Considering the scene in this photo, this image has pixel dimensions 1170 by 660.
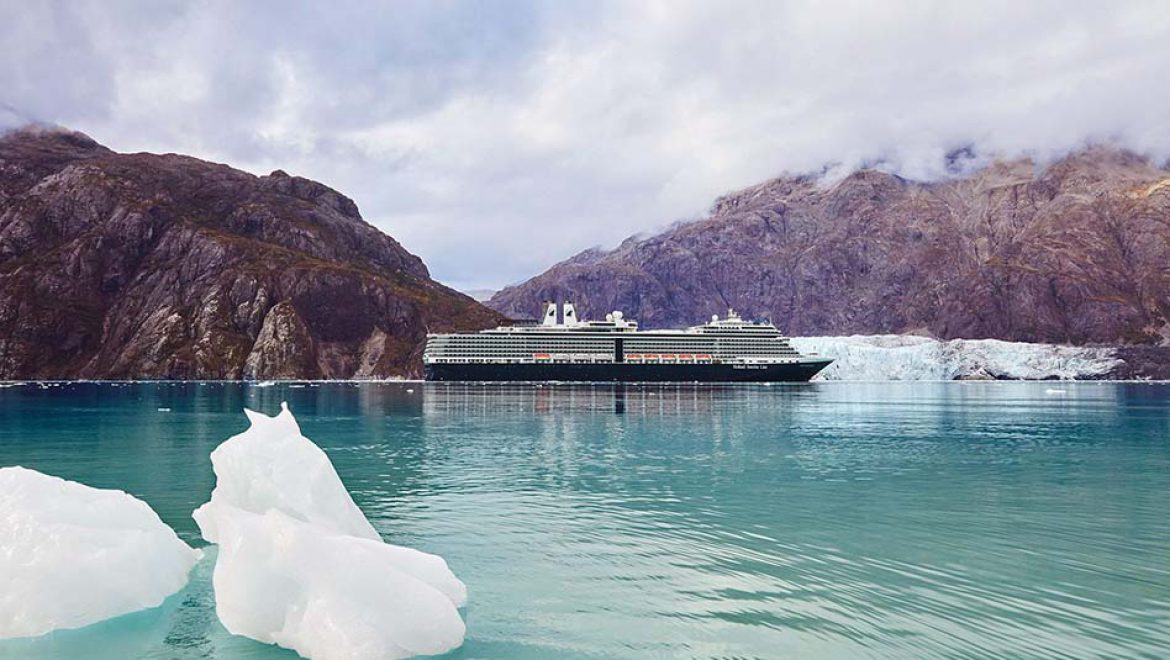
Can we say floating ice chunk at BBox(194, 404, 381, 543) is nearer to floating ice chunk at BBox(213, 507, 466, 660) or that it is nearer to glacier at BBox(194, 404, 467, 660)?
glacier at BBox(194, 404, 467, 660)

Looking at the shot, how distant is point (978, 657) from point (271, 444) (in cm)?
1458

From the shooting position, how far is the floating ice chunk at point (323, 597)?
1348cm

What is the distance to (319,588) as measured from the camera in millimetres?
13898

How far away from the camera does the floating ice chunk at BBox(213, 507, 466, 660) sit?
44.2 ft

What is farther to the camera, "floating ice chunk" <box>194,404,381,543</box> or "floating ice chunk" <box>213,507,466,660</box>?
"floating ice chunk" <box>194,404,381,543</box>

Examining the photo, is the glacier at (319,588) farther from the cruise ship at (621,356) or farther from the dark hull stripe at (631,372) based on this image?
the dark hull stripe at (631,372)

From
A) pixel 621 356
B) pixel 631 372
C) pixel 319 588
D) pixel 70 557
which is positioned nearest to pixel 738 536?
pixel 319 588

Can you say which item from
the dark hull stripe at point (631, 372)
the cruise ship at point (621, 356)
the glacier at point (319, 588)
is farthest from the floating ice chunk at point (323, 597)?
the dark hull stripe at point (631, 372)

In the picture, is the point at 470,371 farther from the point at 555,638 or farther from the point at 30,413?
the point at 555,638

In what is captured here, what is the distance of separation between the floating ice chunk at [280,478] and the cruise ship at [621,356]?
171m

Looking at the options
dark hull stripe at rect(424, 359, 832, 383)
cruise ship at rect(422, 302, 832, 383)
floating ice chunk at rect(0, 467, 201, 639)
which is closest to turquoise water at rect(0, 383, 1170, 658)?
floating ice chunk at rect(0, 467, 201, 639)

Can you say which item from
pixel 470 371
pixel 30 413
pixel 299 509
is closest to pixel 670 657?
pixel 299 509

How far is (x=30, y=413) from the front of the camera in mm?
81750

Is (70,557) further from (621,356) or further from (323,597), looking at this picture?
(621,356)
